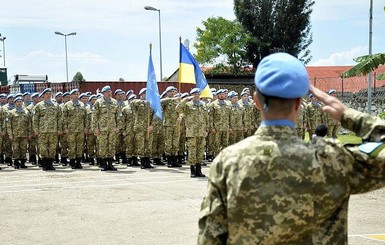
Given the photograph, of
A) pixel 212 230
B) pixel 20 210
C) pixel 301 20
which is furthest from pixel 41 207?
pixel 301 20

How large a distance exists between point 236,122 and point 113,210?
7.95 meters

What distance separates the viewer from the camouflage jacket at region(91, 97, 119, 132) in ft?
46.3

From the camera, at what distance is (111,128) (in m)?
14.1

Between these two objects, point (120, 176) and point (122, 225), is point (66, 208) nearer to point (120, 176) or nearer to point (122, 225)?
point (122, 225)

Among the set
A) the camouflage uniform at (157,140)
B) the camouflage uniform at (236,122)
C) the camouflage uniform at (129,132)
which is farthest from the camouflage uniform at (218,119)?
the camouflage uniform at (129,132)

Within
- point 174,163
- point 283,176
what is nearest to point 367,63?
point 174,163

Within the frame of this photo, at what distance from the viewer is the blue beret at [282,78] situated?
7.39 feet

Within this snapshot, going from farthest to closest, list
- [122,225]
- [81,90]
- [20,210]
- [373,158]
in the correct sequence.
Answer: [81,90], [20,210], [122,225], [373,158]

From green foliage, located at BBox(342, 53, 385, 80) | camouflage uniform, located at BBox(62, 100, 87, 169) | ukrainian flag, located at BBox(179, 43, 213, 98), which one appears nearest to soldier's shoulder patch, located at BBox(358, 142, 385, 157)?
green foliage, located at BBox(342, 53, 385, 80)

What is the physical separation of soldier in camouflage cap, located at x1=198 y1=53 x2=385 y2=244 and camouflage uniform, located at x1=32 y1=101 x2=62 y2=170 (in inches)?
495

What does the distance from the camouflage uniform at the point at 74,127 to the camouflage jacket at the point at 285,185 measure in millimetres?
12906

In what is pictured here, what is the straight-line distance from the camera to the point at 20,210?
28.7ft

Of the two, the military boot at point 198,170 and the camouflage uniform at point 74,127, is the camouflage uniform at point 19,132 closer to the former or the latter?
the camouflage uniform at point 74,127

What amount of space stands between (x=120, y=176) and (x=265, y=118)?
10562 mm
